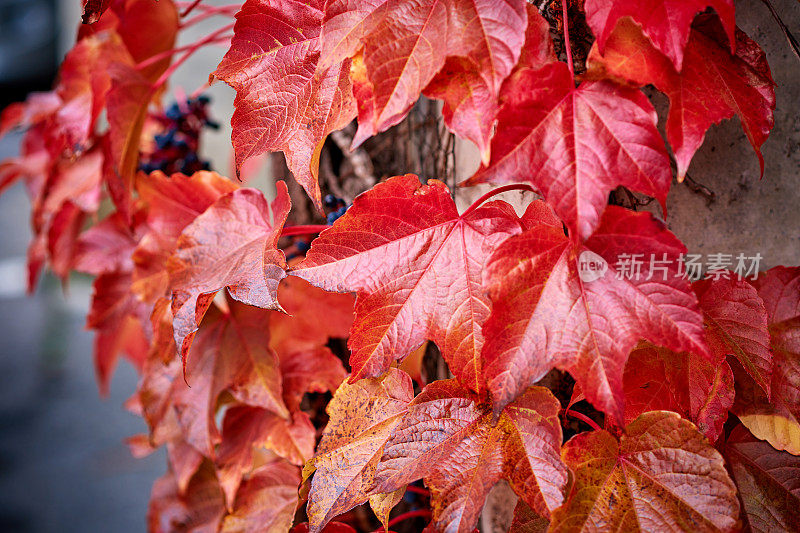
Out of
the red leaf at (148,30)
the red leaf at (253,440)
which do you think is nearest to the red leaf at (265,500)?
the red leaf at (253,440)

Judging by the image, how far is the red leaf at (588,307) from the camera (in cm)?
41

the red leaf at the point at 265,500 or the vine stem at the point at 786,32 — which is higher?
→ the vine stem at the point at 786,32

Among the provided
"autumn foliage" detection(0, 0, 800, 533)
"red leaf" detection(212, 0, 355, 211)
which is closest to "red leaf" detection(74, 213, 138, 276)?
"autumn foliage" detection(0, 0, 800, 533)

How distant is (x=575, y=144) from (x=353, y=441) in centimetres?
Result: 34

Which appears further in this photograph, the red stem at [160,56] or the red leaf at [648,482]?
the red stem at [160,56]

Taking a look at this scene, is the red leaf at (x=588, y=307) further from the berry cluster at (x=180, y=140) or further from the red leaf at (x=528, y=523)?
the berry cluster at (x=180, y=140)

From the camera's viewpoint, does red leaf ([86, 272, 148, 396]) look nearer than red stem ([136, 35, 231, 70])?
No

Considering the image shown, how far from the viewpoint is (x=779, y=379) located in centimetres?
53

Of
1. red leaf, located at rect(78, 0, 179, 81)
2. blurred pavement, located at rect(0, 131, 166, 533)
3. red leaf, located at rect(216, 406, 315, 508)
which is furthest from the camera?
blurred pavement, located at rect(0, 131, 166, 533)

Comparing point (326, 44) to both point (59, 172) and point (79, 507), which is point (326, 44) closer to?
point (59, 172)

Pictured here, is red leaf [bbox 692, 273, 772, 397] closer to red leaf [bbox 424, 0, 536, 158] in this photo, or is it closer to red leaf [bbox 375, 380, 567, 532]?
red leaf [bbox 375, 380, 567, 532]

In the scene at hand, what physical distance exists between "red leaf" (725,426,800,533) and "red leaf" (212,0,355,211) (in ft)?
1.62

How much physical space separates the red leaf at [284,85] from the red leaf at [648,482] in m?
0.34

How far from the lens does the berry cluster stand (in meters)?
1.02
